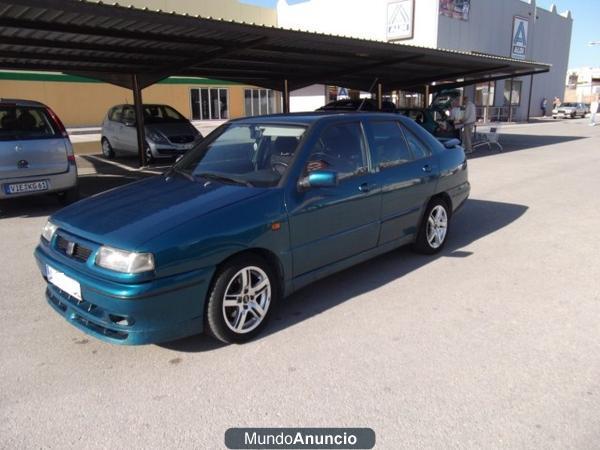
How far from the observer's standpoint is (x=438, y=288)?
4500mm

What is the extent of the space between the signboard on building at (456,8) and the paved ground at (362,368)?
27.7m

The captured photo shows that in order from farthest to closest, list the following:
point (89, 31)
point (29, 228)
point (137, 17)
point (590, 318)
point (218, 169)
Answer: point (89, 31) < point (137, 17) < point (29, 228) < point (218, 169) < point (590, 318)

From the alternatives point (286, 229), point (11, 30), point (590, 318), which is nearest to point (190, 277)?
point (286, 229)

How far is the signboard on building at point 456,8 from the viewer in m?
28.9

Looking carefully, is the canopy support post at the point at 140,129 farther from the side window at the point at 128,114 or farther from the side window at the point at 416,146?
the side window at the point at 416,146

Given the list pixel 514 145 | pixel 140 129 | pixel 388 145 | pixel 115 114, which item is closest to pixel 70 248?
pixel 388 145

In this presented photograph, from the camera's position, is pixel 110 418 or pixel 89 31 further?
pixel 89 31

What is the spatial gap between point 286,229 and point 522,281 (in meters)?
2.51

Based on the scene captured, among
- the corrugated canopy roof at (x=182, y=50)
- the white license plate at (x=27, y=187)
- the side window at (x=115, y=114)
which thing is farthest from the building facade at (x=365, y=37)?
the white license plate at (x=27, y=187)

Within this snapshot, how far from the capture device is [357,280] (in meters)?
4.72

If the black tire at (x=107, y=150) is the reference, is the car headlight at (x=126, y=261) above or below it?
above

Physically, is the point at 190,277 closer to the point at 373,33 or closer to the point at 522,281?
the point at 522,281

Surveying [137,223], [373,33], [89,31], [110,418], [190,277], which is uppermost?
[373,33]

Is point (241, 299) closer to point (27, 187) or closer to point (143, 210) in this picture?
point (143, 210)
